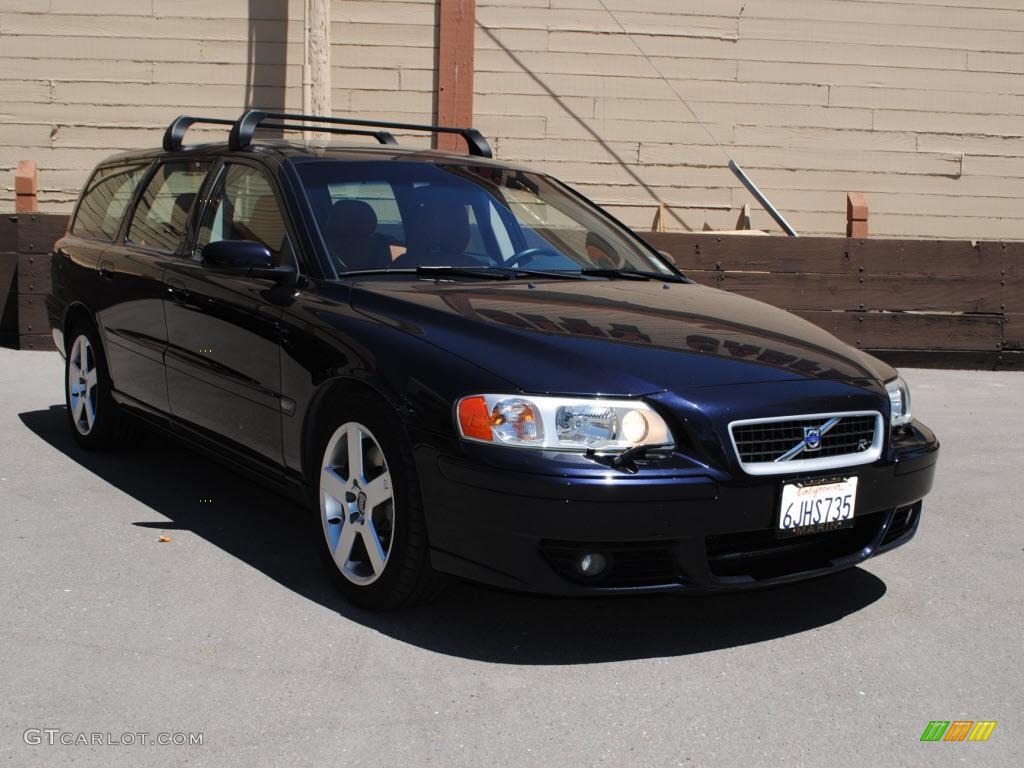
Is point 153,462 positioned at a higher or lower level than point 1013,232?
lower

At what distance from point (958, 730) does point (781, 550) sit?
2.45 ft

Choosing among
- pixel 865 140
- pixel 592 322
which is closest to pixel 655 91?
pixel 865 140

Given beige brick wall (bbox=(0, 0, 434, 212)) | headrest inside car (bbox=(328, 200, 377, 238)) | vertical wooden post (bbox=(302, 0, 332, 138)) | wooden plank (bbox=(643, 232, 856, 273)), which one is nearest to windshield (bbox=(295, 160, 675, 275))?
headrest inside car (bbox=(328, 200, 377, 238))

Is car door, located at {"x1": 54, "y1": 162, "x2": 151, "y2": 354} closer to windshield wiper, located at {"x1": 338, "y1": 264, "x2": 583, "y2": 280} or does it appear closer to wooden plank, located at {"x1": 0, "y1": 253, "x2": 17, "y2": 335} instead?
windshield wiper, located at {"x1": 338, "y1": 264, "x2": 583, "y2": 280}

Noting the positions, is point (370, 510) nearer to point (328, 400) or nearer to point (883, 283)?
point (328, 400)

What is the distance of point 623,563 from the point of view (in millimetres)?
3779

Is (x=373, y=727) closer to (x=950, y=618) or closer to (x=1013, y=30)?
(x=950, y=618)

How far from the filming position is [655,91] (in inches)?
492

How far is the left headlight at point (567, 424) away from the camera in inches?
146

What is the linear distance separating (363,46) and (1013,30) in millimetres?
6336

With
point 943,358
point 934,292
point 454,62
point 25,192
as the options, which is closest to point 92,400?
point 25,192

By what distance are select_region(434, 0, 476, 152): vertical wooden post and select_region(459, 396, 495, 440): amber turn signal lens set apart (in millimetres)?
8752

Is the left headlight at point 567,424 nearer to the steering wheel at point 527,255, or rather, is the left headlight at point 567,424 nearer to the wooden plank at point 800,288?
the steering wheel at point 527,255

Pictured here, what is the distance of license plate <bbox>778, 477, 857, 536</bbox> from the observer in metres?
3.85
